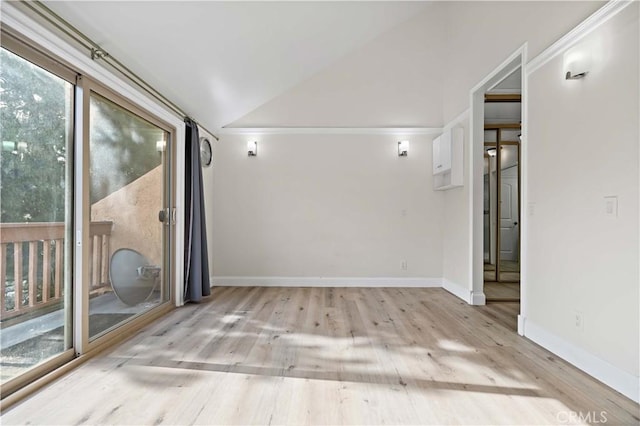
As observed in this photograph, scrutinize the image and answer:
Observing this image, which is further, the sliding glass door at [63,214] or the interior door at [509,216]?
the interior door at [509,216]

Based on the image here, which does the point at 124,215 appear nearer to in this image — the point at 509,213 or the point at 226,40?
the point at 226,40

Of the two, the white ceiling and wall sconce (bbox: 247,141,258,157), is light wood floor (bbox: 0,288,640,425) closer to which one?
the white ceiling

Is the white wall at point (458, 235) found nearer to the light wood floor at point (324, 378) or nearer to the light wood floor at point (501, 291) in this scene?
the light wood floor at point (501, 291)

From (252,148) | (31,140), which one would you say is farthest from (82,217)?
(252,148)

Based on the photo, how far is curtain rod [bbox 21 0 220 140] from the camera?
183 cm

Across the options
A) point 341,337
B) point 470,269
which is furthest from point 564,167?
point 341,337

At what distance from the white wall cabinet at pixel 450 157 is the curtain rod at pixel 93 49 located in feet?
11.0

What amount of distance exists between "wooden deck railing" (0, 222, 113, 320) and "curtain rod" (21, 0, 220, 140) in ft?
3.97

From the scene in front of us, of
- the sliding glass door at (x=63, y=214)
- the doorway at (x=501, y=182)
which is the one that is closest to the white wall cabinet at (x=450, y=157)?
the doorway at (x=501, y=182)

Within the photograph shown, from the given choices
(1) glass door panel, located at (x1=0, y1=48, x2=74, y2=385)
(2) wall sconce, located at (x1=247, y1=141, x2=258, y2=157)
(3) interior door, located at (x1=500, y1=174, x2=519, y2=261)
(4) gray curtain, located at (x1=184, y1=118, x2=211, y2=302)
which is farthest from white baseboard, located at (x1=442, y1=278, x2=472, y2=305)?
(1) glass door panel, located at (x1=0, y1=48, x2=74, y2=385)

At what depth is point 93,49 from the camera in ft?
7.25

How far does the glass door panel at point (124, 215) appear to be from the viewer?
7.97ft

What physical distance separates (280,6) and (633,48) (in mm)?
2581

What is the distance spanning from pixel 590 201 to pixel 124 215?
3.58m
